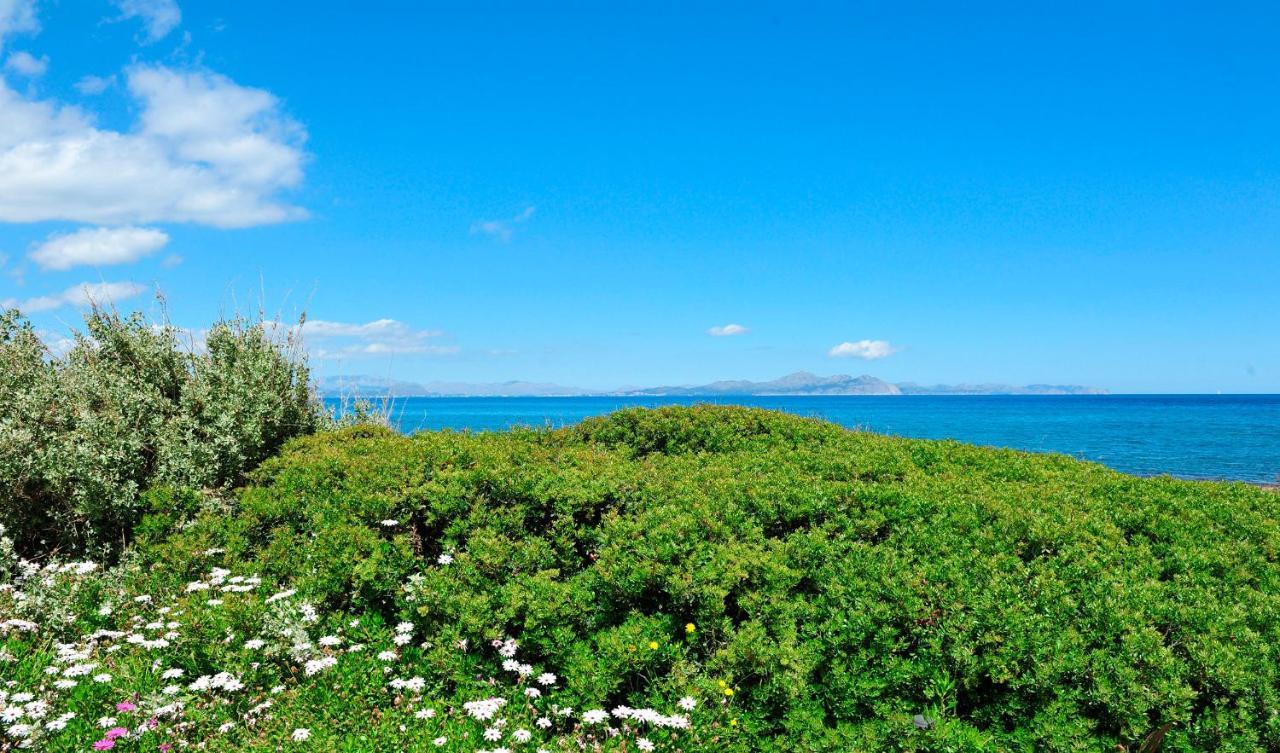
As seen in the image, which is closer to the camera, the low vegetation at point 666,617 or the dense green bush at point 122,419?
the low vegetation at point 666,617

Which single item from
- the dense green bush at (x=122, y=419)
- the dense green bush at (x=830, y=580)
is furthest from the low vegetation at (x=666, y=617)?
the dense green bush at (x=122, y=419)

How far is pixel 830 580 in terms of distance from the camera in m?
4.71

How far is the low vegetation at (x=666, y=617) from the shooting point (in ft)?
12.7

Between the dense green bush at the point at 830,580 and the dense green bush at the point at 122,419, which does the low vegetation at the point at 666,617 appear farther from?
the dense green bush at the point at 122,419

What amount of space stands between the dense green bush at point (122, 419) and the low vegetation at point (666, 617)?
119 centimetres

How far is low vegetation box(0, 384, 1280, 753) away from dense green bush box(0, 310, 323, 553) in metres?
1.19

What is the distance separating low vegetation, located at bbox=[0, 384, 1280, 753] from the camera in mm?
3885

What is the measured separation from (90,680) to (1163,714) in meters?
6.39

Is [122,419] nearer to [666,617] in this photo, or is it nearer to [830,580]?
[666,617]

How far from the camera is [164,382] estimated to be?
10109 millimetres

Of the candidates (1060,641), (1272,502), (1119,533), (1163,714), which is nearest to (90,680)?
(1060,641)

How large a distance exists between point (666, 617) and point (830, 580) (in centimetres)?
111

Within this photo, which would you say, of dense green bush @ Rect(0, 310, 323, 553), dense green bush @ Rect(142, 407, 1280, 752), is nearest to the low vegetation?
dense green bush @ Rect(142, 407, 1280, 752)

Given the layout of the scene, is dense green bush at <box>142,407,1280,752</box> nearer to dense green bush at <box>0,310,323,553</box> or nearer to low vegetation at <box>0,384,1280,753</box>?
low vegetation at <box>0,384,1280,753</box>
